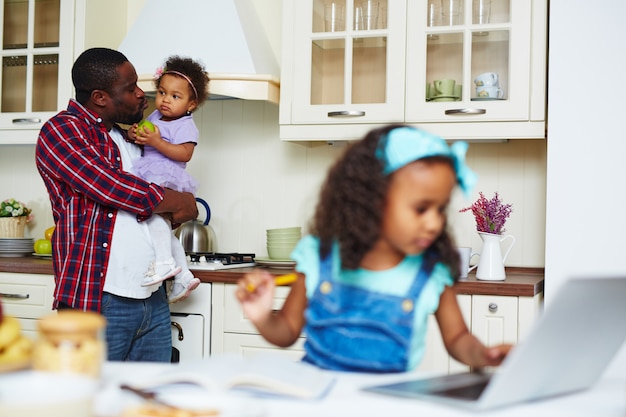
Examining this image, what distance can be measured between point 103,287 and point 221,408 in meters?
1.35

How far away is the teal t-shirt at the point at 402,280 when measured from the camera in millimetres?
1378

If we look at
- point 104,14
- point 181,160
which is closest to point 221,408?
point 181,160

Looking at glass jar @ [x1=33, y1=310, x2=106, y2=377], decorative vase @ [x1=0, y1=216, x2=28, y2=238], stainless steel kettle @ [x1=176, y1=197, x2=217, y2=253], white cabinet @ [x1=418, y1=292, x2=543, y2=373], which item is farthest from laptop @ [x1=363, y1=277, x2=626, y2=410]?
decorative vase @ [x1=0, y1=216, x2=28, y2=238]

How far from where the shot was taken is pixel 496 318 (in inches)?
96.5

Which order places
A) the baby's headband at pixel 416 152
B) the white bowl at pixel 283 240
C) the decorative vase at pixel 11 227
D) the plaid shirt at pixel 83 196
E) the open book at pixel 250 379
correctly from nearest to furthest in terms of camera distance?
the open book at pixel 250 379, the baby's headband at pixel 416 152, the plaid shirt at pixel 83 196, the white bowl at pixel 283 240, the decorative vase at pixel 11 227

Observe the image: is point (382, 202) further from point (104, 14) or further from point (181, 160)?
point (104, 14)

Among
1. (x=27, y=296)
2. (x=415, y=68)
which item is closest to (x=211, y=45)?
(x=415, y=68)

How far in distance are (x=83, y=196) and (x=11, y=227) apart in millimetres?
1342

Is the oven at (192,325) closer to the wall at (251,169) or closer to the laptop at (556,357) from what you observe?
the wall at (251,169)

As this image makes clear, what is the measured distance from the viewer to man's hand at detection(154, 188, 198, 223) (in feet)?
7.64

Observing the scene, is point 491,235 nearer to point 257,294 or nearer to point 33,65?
point 257,294

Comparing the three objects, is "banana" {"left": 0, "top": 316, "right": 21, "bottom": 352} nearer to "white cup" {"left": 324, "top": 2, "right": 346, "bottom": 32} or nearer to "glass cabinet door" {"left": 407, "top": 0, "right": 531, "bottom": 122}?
"glass cabinet door" {"left": 407, "top": 0, "right": 531, "bottom": 122}

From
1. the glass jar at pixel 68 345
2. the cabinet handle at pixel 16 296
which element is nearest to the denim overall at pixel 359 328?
the glass jar at pixel 68 345

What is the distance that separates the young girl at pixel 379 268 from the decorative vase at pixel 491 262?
1.17m
